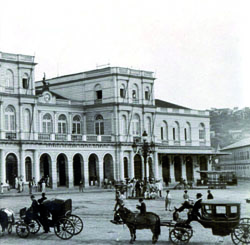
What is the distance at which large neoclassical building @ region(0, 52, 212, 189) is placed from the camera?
2031 inches

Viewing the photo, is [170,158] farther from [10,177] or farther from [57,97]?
[10,177]

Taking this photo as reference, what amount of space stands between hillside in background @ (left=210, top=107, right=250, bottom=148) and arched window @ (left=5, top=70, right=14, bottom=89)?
51486 millimetres

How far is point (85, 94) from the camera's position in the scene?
62.8 meters

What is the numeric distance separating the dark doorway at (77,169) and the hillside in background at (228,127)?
42930mm

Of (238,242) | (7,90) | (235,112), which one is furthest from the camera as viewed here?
(235,112)

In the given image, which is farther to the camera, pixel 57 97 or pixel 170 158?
pixel 170 158

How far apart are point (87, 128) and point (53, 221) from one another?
4351 cm

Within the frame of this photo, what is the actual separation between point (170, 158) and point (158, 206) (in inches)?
1479

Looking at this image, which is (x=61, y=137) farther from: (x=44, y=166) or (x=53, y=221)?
(x=53, y=221)

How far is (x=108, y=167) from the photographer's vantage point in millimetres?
60562

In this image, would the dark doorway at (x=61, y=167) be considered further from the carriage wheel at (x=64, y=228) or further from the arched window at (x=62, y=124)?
the carriage wheel at (x=64, y=228)

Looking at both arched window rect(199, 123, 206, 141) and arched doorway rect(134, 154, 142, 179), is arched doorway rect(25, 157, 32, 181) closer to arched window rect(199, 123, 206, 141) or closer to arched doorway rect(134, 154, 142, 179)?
arched doorway rect(134, 154, 142, 179)

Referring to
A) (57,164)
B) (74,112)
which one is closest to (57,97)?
(74,112)

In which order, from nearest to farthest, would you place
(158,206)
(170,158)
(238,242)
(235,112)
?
1. (238,242)
2. (158,206)
3. (170,158)
4. (235,112)
